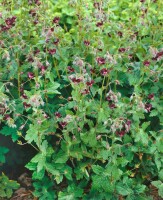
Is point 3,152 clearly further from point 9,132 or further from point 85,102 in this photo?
point 85,102

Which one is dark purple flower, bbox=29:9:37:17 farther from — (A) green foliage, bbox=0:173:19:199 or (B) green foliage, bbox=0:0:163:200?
(A) green foliage, bbox=0:173:19:199

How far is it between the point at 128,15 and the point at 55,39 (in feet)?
3.39

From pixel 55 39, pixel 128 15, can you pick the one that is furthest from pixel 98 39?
pixel 128 15

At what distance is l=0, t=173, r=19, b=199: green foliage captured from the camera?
12.0 ft

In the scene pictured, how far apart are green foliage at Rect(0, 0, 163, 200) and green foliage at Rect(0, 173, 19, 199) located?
170 millimetres

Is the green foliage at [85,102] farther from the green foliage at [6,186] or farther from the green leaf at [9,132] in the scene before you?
the green foliage at [6,186]

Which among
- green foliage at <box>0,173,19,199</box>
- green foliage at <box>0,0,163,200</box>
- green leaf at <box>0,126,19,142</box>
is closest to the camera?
green foliage at <box>0,0,163,200</box>

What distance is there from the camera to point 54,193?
3.58 m

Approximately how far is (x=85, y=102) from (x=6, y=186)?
0.94 m

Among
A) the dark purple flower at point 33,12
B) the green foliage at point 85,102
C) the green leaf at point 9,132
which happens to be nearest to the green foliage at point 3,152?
the green foliage at point 85,102

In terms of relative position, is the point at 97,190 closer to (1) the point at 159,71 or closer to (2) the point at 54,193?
(2) the point at 54,193

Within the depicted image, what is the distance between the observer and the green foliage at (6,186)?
365 cm

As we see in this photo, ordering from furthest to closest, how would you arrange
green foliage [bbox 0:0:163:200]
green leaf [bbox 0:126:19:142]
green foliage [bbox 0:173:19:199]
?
1. green foliage [bbox 0:173:19:199]
2. green leaf [bbox 0:126:19:142]
3. green foliage [bbox 0:0:163:200]

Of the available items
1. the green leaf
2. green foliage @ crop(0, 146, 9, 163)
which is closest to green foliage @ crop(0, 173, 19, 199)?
green foliage @ crop(0, 146, 9, 163)
